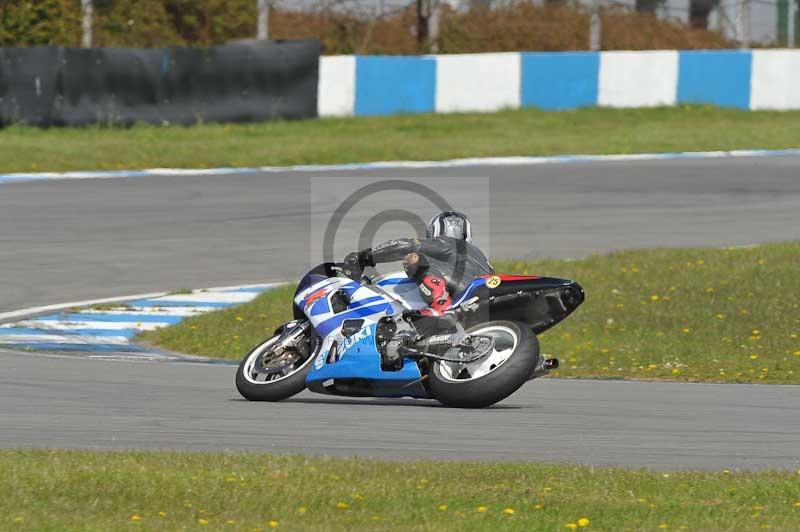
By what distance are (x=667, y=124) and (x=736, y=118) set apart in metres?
1.74

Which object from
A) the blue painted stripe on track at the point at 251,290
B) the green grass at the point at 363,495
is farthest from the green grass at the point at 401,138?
the green grass at the point at 363,495

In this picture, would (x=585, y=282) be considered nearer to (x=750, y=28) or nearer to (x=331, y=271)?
(x=331, y=271)

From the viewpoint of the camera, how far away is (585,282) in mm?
14898

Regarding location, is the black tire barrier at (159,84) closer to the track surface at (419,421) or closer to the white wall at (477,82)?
the white wall at (477,82)

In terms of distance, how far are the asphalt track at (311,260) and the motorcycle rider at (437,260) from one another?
2.40 ft

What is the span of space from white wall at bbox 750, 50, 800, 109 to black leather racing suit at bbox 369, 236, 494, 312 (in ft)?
75.0

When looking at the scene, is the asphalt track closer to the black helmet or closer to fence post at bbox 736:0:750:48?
the black helmet

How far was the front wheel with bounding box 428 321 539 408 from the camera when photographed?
31.0ft

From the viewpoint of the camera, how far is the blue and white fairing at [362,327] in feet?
32.6

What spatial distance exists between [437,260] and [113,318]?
5.08 metres

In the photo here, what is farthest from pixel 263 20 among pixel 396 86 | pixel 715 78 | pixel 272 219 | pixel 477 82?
pixel 272 219

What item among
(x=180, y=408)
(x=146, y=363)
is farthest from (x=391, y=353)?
(x=146, y=363)

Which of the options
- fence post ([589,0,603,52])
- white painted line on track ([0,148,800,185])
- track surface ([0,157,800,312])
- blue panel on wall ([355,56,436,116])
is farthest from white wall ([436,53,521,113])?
track surface ([0,157,800,312])

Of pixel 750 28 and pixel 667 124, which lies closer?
pixel 667 124
